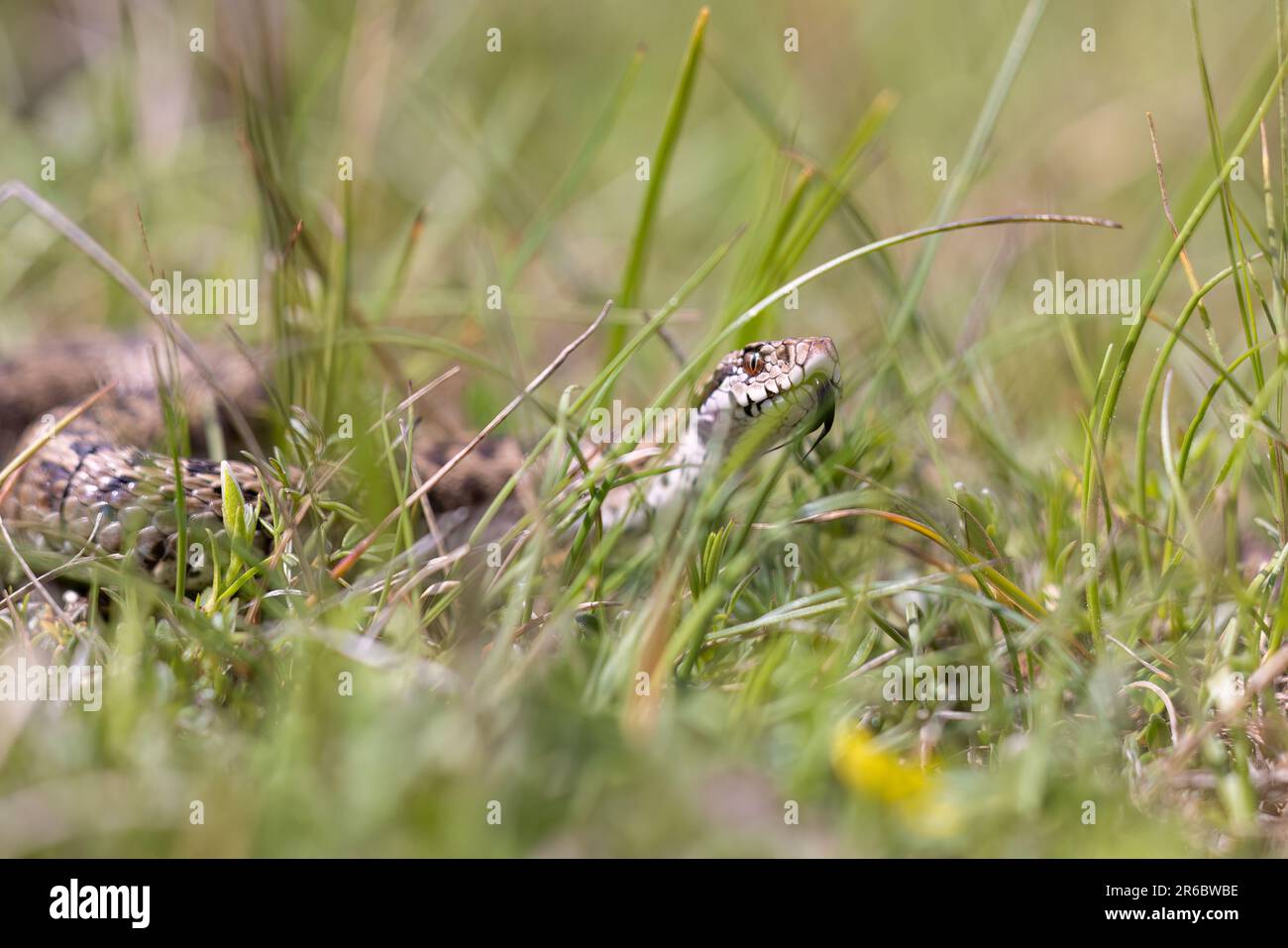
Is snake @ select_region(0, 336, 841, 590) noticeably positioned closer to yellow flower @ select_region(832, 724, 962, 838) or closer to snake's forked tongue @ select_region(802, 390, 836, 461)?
snake's forked tongue @ select_region(802, 390, 836, 461)

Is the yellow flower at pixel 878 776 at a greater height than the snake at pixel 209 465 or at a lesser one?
lesser

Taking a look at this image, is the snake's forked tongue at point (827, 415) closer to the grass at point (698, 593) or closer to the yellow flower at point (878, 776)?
the grass at point (698, 593)

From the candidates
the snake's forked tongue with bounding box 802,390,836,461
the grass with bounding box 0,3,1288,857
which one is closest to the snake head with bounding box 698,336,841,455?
the snake's forked tongue with bounding box 802,390,836,461

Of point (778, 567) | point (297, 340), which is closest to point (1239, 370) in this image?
point (778, 567)

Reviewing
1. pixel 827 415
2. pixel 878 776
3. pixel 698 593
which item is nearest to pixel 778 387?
pixel 827 415

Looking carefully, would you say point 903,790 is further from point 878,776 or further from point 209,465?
point 209,465

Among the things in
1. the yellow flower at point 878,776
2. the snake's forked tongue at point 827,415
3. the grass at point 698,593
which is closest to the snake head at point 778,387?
the snake's forked tongue at point 827,415
